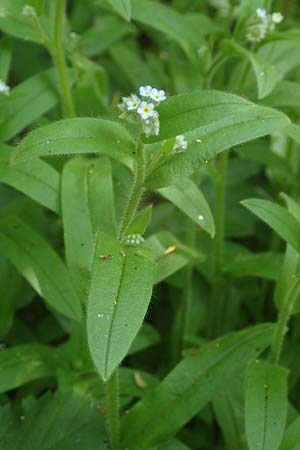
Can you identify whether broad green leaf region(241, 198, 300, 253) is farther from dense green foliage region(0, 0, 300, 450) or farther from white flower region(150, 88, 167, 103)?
white flower region(150, 88, 167, 103)

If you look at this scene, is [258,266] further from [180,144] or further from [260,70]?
[180,144]

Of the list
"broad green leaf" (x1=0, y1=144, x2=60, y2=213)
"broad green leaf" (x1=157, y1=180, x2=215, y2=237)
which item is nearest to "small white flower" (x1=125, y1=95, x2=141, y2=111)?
"broad green leaf" (x1=157, y1=180, x2=215, y2=237)

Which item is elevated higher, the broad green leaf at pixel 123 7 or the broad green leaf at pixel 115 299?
the broad green leaf at pixel 123 7

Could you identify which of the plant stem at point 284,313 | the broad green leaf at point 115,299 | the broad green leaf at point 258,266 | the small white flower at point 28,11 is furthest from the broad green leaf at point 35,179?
the broad green leaf at point 258,266

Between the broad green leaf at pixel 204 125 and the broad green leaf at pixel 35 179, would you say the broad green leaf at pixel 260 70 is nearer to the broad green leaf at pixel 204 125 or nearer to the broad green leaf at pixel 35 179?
the broad green leaf at pixel 204 125

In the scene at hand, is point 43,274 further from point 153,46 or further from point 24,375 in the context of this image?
point 153,46

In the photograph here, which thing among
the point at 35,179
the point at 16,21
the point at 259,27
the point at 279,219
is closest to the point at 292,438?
the point at 279,219

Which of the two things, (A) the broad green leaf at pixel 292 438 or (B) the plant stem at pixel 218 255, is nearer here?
→ (A) the broad green leaf at pixel 292 438
